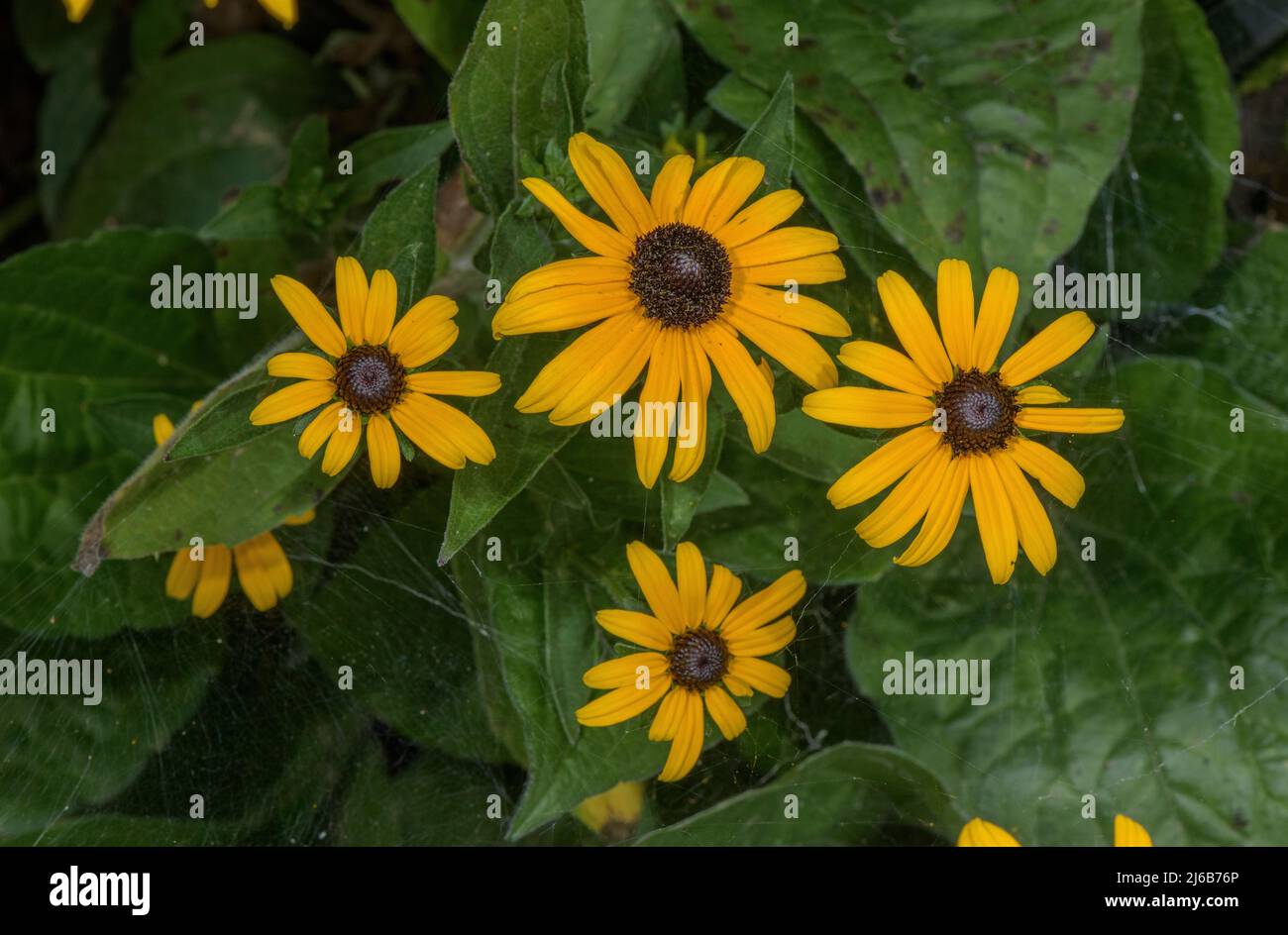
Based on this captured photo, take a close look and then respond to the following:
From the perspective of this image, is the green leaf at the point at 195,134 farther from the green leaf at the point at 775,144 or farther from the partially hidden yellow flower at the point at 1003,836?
the partially hidden yellow flower at the point at 1003,836

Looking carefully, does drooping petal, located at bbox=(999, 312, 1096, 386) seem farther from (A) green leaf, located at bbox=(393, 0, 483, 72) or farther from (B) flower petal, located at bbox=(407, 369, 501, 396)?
(A) green leaf, located at bbox=(393, 0, 483, 72)

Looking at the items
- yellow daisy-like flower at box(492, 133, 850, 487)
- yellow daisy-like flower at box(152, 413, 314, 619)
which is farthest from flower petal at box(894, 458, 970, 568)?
yellow daisy-like flower at box(152, 413, 314, 619)

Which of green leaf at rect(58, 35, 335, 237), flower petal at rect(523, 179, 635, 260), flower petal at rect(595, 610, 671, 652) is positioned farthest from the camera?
green leaf at rect(58, 35, 335, 237)

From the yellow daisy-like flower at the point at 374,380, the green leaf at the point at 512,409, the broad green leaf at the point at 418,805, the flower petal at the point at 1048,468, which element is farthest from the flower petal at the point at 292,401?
the flower petal at the point at 1048,468

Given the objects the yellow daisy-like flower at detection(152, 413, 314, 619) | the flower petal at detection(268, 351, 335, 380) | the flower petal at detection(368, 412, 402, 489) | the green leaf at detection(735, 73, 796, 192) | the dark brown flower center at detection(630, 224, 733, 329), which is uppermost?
the green leaf at detection(735, 73, 796, 192)

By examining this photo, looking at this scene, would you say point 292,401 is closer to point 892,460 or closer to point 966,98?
point 892,460

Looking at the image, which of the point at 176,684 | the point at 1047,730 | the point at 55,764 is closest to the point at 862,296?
the point at 1047,730
